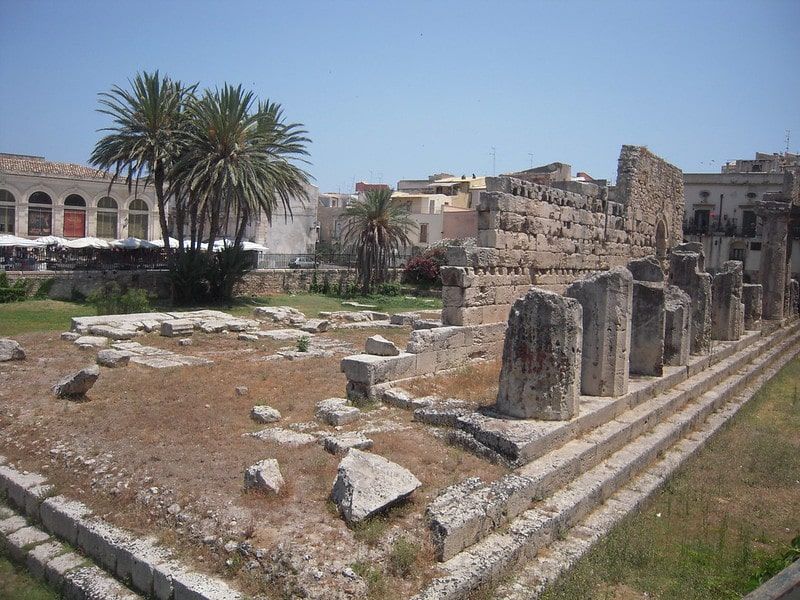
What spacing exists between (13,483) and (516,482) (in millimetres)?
5055

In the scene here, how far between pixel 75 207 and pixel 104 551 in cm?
3879

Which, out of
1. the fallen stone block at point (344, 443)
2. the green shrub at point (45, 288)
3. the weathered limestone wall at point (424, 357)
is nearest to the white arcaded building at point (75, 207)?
the green shrub at point (45, 288)

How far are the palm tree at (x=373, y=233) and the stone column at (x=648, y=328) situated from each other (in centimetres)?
2204

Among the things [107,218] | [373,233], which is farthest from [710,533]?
[107,218]

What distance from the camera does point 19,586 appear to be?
5582mm

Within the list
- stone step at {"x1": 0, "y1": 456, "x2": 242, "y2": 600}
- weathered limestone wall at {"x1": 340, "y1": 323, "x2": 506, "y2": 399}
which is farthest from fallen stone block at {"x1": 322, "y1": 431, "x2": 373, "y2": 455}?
stone step at {"x1": 0, "y1": 456, "x2": 242, "y2": 600}

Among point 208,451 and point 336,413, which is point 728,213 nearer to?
point 336,413

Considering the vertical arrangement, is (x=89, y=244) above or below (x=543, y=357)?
above

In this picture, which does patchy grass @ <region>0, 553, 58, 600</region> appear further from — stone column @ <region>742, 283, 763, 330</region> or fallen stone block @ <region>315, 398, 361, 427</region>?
stone column @ <region>742, 283, 763, 330</region>

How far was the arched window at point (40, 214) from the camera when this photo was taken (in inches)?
1495

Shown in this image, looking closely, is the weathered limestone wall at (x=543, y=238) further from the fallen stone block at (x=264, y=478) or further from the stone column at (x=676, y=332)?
the fallen stone block at (x=264, y=478)

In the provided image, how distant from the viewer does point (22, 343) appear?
1452 cm

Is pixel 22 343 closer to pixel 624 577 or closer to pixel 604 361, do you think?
pixel 604 361

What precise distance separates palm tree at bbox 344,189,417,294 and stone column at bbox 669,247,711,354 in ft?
62.9
